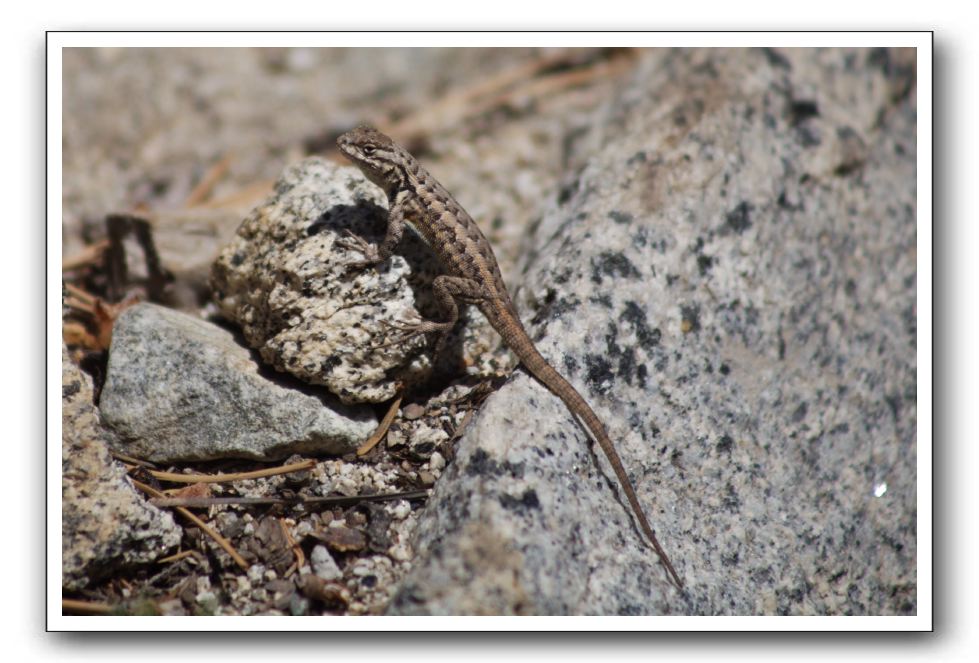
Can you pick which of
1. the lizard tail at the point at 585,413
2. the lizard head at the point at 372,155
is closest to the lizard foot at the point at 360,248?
the lizard head at the point at 372,155

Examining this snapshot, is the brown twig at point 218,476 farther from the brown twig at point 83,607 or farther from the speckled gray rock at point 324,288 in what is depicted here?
the brown twig at point 83,607

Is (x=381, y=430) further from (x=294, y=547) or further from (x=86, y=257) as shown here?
(x=86, y=257)

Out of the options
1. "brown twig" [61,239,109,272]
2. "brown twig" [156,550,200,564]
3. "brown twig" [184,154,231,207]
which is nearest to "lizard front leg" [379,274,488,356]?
"brown twig" [156,550,200,564]

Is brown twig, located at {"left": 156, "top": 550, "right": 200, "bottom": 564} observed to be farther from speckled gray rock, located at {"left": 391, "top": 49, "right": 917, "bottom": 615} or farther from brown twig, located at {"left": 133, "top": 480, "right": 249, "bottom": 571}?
speckled gray rock, located at {"left": 391, "top": 49, "right": 917, "bottom": 615}

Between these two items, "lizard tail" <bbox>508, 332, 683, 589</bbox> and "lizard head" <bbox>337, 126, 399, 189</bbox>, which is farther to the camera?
"lizard head" <bbox>337, 126, 399, 189</bbox>

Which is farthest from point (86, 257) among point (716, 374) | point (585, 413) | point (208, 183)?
point (716, 374)

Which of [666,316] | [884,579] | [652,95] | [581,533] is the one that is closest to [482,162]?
[652,95]
